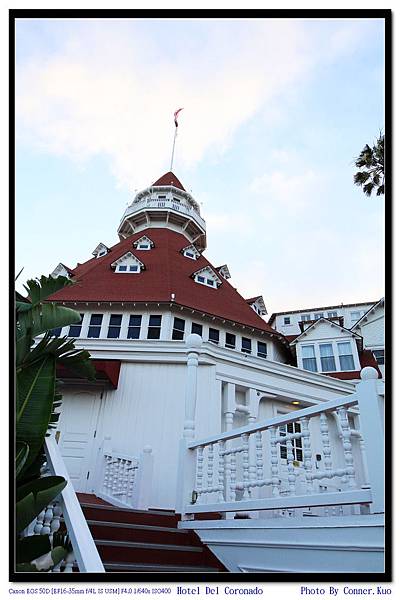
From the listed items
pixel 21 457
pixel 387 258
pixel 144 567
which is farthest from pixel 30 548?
pixel 387 258

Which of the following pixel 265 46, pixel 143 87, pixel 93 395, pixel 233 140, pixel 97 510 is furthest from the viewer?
pixel 93 395

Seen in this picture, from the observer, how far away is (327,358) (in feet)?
55.3

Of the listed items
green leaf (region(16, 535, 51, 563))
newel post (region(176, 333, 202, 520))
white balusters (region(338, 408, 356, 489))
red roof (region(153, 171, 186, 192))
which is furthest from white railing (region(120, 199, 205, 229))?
green leaf (region(16, 535, 51, 563))

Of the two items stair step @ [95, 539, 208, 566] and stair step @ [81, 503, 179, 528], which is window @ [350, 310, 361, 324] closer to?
Answer: stair step @ [81, 503, 179, 528]

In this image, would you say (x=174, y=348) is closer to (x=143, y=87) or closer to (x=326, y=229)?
(x=326, y=229)

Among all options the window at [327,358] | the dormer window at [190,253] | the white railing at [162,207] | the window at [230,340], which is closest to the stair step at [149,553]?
the window at [230,340]

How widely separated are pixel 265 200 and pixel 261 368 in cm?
477

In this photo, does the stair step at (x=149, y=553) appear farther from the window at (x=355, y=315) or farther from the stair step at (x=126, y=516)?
the window at (x=355, y=315)

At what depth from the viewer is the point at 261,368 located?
29.6 feet

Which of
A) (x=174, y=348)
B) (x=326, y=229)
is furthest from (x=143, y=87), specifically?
(x=174, y=348)

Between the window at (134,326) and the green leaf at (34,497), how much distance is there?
8.93 m

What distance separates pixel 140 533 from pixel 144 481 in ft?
5.63

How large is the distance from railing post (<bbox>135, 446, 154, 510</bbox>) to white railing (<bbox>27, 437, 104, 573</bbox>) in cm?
283

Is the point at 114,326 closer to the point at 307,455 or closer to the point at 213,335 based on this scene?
the point at 213,335
